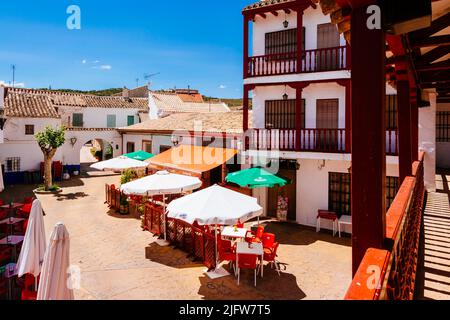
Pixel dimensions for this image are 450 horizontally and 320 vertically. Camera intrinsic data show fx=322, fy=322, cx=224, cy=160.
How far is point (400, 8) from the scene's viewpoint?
2824 millimetres

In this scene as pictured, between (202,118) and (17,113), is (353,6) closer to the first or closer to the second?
(202,118)

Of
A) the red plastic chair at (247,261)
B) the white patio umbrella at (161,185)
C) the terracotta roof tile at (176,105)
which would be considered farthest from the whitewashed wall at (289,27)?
the terracotta roof tile at (176,105)

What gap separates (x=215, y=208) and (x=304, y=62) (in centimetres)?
1013

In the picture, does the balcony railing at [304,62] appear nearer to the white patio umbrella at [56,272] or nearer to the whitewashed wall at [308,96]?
the whitewashed wall at [308,96]

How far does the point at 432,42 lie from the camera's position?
5.50 m

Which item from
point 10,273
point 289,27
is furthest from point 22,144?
point 289,27

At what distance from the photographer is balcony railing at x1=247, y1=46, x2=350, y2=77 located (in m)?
15.4

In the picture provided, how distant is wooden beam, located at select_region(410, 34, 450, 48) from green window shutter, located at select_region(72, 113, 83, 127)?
41069 millimetres

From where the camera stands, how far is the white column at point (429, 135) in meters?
14.6

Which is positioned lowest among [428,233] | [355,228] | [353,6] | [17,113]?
[428,233]

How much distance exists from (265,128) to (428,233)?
11.4 metres

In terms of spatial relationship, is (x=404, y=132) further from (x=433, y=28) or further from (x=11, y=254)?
(x=11, y=254)

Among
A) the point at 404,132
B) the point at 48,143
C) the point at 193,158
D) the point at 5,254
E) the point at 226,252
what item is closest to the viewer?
the point at 404,132
